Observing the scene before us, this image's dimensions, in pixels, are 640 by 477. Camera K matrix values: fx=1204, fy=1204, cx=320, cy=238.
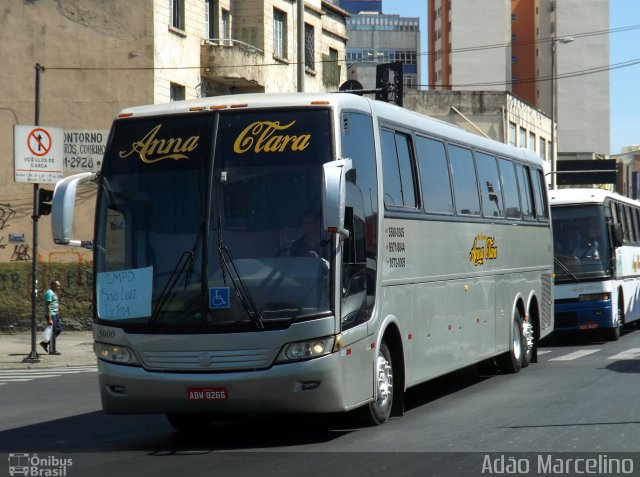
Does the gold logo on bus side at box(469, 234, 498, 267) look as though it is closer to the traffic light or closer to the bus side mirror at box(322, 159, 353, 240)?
the bus side mirror at box(322, 159, 353, 240)

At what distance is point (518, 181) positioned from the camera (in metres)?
18.9

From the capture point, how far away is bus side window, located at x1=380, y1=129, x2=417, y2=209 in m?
12.3

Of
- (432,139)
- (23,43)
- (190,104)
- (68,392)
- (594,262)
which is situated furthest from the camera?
(23,43)

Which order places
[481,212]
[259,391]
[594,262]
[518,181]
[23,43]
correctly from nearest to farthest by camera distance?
[259,391]
[481,212]
[518,181]
[594,262]
[23,43]

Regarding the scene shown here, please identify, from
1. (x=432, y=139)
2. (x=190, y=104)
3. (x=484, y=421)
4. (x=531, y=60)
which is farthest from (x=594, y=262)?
(x=531, y=60)

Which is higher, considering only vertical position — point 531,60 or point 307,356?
point 531,60

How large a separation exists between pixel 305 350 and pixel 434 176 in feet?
13.8

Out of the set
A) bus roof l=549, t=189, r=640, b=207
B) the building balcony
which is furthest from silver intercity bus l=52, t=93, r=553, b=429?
the building balcony

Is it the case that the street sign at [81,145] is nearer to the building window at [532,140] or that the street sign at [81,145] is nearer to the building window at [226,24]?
the building window at [226,24]

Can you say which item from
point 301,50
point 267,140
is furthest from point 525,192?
point 301,50

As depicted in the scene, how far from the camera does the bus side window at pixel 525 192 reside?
19062 mm

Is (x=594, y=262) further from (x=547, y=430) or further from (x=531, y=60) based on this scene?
(x=531, y=60)

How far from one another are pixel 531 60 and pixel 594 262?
91.7m

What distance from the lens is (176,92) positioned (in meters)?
34.3
